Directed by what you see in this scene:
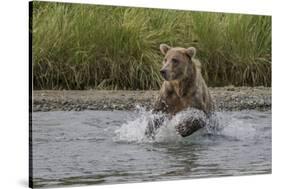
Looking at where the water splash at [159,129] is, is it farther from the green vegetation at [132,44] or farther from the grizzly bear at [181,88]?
the green vegetation at [132,44]

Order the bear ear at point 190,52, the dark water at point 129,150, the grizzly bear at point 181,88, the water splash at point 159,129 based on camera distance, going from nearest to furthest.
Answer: the dark water at point 129,150
the water splash at point 159,129
the grizzly bear at point 181,88
the bear ear at point 190,52

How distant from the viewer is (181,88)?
762 cm

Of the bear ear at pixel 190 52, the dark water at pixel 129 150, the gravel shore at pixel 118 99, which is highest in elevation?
the bear ear at pixel 190 52

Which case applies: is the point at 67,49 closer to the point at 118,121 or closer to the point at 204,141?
the point at 118,121

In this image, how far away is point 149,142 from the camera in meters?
7.52

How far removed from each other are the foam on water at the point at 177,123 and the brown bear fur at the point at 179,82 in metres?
0.10

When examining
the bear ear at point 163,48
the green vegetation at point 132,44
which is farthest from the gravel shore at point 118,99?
the bear ear at point 163,48

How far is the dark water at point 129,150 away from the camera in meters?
7.05

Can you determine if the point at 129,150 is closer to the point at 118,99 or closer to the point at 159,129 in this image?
the point at 159,129

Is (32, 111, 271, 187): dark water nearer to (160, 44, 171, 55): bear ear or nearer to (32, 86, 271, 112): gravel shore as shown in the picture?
(32, 86, 271, 112): gravel shore

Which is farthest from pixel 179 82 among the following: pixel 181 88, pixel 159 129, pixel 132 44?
pixel 132 44

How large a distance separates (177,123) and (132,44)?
96cm

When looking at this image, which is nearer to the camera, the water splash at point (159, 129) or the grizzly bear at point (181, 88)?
the water splash at point (159, 129)

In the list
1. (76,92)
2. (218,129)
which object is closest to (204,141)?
(218,129)
